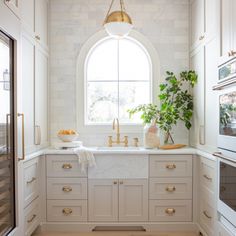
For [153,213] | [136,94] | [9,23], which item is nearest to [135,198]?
[153,213]

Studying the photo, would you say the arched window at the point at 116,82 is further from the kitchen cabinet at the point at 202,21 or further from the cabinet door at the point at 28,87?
the cabinet door at the point at 28,87

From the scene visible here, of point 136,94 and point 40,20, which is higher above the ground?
point 40,20

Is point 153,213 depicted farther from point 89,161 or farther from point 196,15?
point 196,15

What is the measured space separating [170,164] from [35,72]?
1803mm

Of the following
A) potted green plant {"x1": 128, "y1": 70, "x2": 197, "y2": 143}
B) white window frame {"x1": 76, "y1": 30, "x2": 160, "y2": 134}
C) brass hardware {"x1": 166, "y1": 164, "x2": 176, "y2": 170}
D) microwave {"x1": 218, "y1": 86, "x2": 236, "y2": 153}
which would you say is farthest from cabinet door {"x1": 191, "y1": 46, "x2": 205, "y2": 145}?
microwave {"x1": 218, "y1": 86, "x2": 236, "y2": 153}

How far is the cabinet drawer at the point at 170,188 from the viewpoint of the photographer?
3.20 metres

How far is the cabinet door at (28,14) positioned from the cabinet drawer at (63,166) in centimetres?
138

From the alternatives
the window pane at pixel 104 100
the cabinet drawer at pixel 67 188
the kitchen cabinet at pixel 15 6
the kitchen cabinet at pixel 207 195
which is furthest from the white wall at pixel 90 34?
the kitchen cabinet at pixel 15 6

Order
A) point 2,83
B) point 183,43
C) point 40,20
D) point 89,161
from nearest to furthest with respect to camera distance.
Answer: point 2,83
point 89,161
point 40,20
point 183,43

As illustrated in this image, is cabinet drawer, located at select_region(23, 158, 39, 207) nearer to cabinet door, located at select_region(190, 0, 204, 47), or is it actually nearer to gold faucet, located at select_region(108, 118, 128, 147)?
→ gold faucet, located at select_region(108, 118, 128, 147)

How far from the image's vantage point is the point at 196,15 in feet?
11.2

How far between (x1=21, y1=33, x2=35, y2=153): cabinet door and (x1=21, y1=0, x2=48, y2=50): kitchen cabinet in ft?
0.44

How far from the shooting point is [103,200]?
10.5 ft

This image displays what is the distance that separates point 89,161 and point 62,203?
22.8 inches
